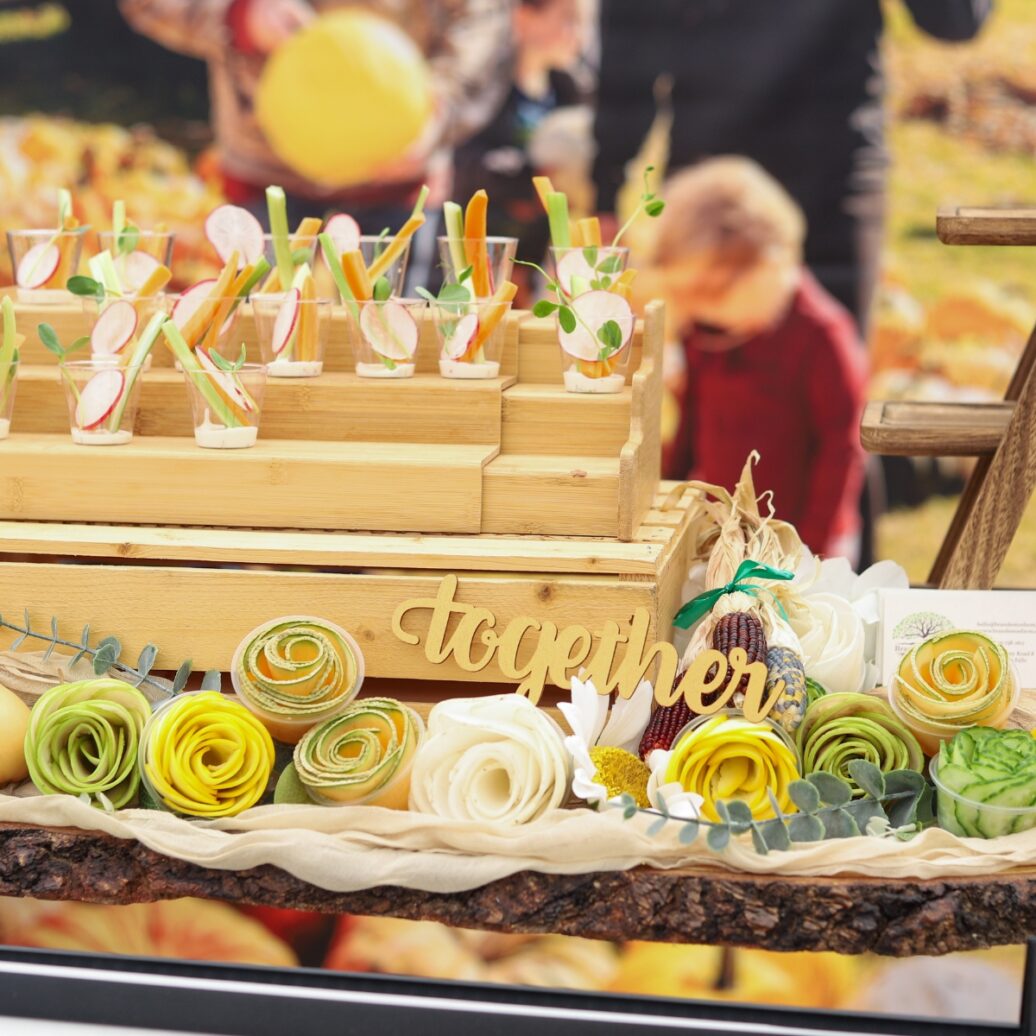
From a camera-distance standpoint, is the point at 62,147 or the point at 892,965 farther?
the point at 62,147

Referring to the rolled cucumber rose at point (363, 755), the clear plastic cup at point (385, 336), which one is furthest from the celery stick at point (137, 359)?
the rolled cucumber rose at point (363, 755)

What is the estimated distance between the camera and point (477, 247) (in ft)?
5.50

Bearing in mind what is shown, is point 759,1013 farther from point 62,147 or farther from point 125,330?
point 62,147

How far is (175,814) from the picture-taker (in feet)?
4.39

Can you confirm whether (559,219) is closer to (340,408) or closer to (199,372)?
(340,408)

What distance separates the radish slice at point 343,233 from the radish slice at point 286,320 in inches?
3.8

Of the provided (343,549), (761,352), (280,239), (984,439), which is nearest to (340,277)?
(280,239)

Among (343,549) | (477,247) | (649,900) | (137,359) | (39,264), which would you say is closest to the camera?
(649,900)

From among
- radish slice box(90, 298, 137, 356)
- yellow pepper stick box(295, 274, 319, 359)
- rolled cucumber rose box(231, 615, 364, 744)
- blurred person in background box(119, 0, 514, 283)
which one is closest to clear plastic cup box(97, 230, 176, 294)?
radish slice box(90, 298, 137, 356)

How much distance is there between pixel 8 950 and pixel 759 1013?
0.74 metres

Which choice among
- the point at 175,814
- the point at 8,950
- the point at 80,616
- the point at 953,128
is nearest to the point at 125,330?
the point at 80,616

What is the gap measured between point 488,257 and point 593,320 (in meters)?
0.18

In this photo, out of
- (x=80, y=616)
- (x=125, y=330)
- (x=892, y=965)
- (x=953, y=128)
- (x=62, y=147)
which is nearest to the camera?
(x=80, y=616)

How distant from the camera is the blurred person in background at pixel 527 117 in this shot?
306cm
